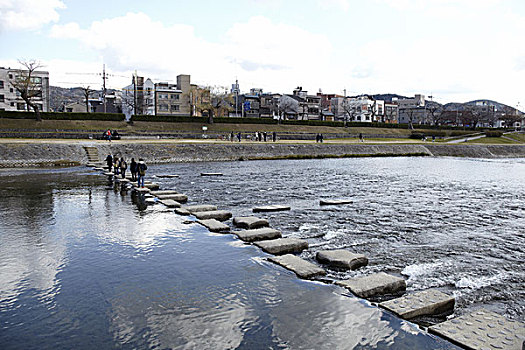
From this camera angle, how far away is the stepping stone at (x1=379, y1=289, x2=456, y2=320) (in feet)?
23.7

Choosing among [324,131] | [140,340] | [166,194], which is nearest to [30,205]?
[166,194]

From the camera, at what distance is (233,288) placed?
8367 mm

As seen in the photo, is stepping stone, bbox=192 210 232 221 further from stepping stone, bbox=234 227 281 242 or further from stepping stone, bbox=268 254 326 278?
stepping stone, bbox=268 254 326 278

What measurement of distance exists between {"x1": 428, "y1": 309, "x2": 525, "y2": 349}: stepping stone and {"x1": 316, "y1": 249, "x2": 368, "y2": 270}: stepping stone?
10.2 feet

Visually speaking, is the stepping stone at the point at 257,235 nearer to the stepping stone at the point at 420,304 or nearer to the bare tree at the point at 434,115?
the stepping stone at the point at 420,304

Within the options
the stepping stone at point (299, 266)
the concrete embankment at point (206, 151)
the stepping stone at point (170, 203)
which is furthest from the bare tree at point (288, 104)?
the stepping stone at point (299, 266)

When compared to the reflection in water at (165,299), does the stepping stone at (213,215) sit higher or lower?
higher

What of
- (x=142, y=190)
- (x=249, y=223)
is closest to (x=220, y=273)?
(x=249, y=223)

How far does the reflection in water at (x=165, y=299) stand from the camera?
20.7ft

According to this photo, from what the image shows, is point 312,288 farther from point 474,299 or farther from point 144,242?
point 144,242

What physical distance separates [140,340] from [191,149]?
40.9 metres

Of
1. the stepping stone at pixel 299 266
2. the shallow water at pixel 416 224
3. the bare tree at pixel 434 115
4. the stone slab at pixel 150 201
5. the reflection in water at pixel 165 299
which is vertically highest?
the bare tree at pixel 434 115

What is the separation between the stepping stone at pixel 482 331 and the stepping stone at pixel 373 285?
154 cm

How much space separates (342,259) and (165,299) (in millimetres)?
4489
